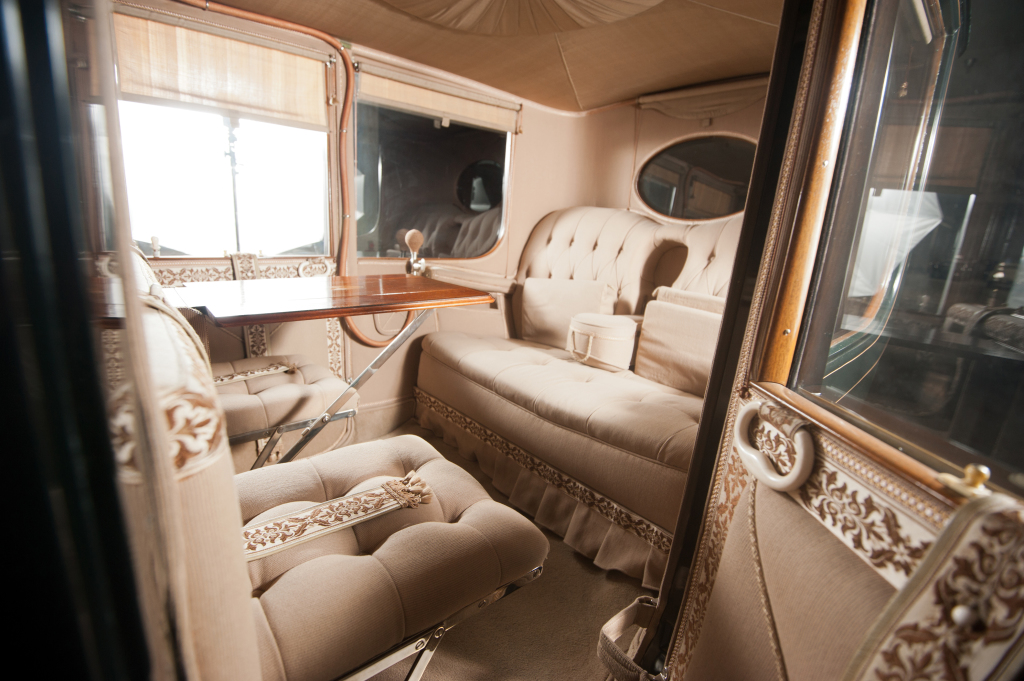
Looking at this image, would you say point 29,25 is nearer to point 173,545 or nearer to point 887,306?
point 173,545

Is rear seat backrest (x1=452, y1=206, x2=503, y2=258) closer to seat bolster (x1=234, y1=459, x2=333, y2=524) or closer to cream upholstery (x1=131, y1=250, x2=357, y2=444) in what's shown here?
cream upholstery (x1=131, y1=250, x2=357, y2=444)

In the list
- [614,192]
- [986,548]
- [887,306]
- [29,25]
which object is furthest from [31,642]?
[614,192]

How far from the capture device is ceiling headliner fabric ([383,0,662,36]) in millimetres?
1729

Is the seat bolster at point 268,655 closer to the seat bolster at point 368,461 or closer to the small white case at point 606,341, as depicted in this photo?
the seat bolster at point 368,461

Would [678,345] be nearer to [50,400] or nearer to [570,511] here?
[570,511]

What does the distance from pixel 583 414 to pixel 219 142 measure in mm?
2200

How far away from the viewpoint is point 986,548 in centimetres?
38

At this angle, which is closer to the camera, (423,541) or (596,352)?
(423,541)

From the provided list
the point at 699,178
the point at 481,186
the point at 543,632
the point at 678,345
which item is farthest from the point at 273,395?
the point at 699,178

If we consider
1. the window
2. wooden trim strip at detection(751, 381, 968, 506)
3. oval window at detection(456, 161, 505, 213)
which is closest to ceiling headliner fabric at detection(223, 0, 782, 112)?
the window

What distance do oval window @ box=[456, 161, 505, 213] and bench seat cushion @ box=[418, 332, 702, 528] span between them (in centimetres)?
112

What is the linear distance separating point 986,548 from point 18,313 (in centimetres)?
75

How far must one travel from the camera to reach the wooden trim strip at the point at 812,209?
0.72 meters

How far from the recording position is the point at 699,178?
9.12 ft
